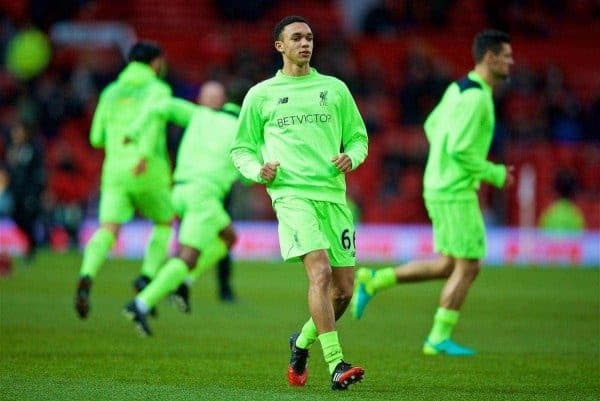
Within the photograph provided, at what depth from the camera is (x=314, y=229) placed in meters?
8.46

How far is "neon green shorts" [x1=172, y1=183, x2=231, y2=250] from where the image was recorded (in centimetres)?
1340

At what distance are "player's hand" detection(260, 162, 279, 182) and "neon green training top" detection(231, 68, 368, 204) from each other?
2.3 inches

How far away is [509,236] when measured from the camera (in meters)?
26.5

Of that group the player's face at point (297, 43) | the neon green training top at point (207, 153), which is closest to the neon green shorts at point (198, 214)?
the neon green training top at point (207, 153)

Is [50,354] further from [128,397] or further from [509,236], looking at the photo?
[509,236]

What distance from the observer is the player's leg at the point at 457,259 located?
36.7 feet

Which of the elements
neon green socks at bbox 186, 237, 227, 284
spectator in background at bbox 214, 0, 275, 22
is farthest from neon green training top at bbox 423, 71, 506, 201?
spectator in background at bbox 214, 0, 275, 22

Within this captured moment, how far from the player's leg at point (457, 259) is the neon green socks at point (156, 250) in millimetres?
3526

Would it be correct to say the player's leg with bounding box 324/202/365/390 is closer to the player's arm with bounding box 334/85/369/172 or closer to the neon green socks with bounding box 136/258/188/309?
the player's arm with bounding box 334/85/369/172

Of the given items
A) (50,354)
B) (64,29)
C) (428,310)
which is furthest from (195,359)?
(64,29)

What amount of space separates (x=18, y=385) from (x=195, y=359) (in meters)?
2.13

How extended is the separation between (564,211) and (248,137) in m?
19.1

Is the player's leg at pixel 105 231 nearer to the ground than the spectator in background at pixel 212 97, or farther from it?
nearer to the ground

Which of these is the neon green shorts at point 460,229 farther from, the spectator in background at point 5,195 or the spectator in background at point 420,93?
the spectator in background at point 420,93
